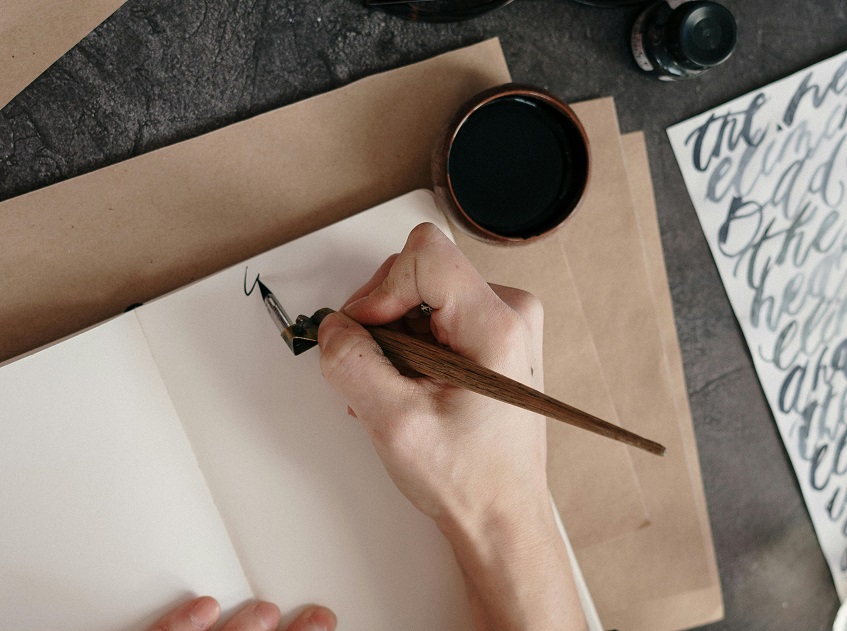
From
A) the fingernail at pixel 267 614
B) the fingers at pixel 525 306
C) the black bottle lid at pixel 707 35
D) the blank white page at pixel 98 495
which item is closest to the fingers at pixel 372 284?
the fingers at pixel 525 306

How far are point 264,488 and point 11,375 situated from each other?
0.80 feet

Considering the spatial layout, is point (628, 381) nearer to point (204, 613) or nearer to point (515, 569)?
point (515, 569)

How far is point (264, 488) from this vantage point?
609 mm

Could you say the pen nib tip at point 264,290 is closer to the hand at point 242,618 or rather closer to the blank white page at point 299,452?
the blank white page at point 299,452

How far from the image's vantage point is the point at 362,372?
0.49m

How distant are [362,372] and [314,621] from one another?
0.29 m

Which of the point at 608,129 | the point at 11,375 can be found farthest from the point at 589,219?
the point at 11,375

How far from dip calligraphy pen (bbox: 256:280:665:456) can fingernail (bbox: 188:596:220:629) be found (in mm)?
249

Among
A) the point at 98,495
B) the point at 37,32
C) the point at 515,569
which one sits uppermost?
the point at 37,32

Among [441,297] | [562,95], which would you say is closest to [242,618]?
[441,297]

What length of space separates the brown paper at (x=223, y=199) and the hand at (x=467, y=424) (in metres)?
0.15

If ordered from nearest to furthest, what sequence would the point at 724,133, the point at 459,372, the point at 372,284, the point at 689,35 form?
the point at 459,372 < the point at 372,284 < the point at 689,35 < the point at 724,133

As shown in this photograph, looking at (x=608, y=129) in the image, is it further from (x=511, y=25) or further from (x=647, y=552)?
(x=647, y=552)

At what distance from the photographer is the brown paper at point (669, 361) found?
76 centimetres
